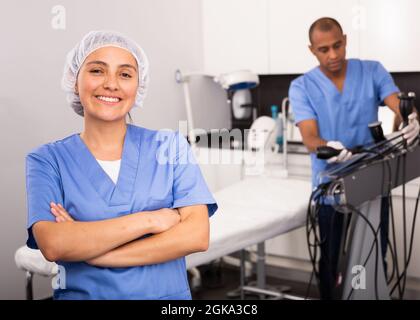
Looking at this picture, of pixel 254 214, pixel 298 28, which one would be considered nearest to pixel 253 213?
pixel 254 214

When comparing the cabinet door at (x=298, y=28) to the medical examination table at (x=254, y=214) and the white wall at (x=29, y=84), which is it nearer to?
the medical examination table at (x=254, y=214)

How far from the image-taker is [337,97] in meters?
1.92

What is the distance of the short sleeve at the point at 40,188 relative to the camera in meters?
1.11

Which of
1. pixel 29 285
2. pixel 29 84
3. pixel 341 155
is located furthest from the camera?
pixel 341 155

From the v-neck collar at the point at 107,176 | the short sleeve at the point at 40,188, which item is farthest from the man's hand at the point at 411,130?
→ the short sleeve at the point at 40,188

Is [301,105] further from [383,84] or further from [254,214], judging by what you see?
[254,214]

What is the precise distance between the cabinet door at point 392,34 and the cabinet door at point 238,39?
0.43 metres

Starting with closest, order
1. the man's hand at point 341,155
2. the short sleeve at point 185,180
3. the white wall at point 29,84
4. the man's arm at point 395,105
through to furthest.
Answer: the short sleeve at point 185,180, the white wall at point 29,84, the man's hand at point 341,155, the man's arm at point 395,105

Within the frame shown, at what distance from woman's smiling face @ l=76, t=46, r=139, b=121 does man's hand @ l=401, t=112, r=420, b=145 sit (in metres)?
0.92

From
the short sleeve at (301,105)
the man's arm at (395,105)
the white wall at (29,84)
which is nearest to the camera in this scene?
the white wall at (29,84)

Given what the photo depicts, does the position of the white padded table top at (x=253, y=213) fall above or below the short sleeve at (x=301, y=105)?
below

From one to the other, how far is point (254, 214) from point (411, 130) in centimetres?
57

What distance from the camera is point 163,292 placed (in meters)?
1.18
